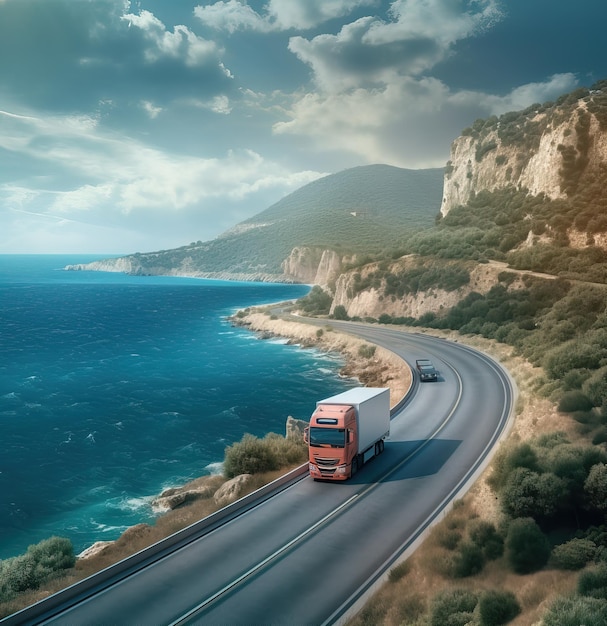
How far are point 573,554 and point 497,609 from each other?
4.40 meters

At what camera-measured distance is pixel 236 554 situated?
18875 millimetres

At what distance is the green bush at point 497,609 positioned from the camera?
43.8 feet

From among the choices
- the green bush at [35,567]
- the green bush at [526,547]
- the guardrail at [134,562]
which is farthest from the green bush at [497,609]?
the green bush at [35,567]

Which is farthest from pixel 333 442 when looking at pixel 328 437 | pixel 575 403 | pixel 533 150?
pixel 533 150

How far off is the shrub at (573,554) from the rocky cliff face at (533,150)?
84.0 m

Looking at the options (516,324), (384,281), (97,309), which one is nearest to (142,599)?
(516,324)

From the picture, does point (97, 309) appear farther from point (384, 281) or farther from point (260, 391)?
point (260, 391)

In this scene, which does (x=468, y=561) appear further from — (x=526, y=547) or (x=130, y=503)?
(x=130, y=503)

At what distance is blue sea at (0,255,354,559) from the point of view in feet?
112

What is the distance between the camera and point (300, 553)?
18797 mm

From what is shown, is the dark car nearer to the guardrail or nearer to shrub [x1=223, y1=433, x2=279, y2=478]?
shrub [x1=223, y1=433, x2=279, y2=478]

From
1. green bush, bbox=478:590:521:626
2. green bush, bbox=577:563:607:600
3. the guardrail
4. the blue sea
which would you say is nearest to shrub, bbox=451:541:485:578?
green bush, bbox=478:590:521:626

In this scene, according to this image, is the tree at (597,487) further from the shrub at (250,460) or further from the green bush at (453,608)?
the shrub at (250,460)

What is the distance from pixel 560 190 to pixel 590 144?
28.1ft
